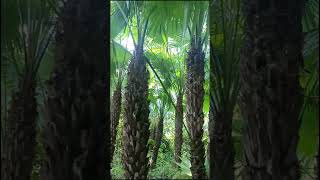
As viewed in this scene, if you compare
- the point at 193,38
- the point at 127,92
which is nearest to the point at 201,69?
the point at 193,38

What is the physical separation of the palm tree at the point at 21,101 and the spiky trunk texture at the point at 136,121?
0.55m

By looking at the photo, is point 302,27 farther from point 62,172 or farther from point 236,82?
point 62,172

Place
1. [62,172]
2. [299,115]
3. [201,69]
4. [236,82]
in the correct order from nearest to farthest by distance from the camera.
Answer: [299,115], [62,172], [236,82], [201,69]

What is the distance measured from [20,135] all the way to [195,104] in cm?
71

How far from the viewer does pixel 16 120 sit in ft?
5.83

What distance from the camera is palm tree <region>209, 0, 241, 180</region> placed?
60.2 inches

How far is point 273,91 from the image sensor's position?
1.16m

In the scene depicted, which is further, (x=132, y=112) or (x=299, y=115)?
(x=132, y=112)

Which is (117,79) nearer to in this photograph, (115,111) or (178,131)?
(115,111)

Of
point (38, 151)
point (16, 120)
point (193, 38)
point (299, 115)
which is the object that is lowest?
point (38, 151)

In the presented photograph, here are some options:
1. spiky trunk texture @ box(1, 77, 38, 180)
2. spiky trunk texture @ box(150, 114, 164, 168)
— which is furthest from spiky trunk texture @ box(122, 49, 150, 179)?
spiky trunk texture @ box(1, 77, 38, 180)

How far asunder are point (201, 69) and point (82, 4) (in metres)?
0.72

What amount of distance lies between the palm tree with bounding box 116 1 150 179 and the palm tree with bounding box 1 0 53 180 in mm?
543

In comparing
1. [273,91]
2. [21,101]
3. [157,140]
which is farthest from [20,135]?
[273,91]
